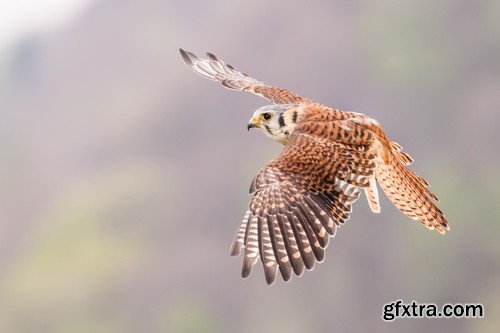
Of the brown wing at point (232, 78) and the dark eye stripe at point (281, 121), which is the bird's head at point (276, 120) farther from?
the brown wing at point (232, 78)

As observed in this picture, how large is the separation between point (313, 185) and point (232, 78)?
2.17 m

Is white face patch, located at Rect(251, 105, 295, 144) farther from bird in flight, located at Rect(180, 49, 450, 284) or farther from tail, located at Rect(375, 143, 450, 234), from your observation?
tail, located at Rect(375, 143, 450, 234)

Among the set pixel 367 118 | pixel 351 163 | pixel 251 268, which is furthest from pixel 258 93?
pixel 251 268

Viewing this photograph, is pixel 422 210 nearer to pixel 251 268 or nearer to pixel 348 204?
pixel 348 204

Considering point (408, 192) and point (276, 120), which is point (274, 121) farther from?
point (408, 192)

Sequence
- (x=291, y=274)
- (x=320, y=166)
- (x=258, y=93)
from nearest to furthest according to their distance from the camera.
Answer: (x=291, y=274) < (x=320, y=166) < (x=258, y=93)

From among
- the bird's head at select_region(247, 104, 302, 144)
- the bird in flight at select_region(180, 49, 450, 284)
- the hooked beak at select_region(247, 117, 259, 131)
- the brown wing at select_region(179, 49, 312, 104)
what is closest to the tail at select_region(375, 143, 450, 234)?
the bird in flight at select_region(180, 49, 450, 284)

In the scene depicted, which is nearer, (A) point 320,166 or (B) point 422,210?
(A) point 320,166

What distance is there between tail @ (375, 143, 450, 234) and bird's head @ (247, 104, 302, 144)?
57cm

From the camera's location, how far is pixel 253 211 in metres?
4.18

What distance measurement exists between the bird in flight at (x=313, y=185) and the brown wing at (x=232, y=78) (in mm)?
456

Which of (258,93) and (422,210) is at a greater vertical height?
(258,93)

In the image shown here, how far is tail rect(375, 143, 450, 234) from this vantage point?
4.59 meters

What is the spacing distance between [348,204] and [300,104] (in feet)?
3.39
